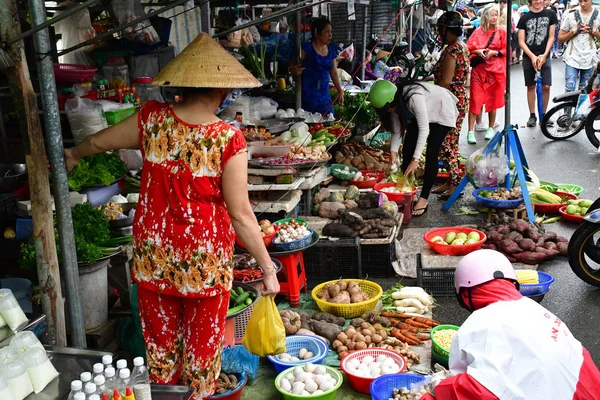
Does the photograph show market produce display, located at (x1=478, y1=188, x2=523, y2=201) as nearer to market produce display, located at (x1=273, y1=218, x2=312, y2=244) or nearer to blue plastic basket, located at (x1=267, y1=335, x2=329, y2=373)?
market produce display, located at (x1=273, y1=218, x2=312, y2=244)

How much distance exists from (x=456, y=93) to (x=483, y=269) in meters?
6.00

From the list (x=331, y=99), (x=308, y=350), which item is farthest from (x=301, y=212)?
(x=331, y=99)

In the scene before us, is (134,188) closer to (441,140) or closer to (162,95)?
(162,95)

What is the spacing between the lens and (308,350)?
4.68m

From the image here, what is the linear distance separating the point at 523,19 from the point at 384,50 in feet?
14.7

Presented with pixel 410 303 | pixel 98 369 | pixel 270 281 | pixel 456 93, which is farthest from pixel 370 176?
pixel 98 369

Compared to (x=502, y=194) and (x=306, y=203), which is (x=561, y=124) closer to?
(x=502, y=194)

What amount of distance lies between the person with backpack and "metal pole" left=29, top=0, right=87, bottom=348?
36.8 feet

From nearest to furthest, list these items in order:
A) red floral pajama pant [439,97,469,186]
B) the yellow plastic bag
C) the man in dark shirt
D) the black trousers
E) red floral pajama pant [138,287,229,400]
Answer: red floral pajama pant [138,287,229,400], the yellow plastic bag, the black trousers, red floral pajama pant [439,97,469,186], the man in dark shirt

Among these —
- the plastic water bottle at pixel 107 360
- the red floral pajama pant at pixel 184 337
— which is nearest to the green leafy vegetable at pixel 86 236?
the red floral pajama pant at pixel 184 337

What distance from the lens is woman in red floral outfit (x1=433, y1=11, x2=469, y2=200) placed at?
802 cm

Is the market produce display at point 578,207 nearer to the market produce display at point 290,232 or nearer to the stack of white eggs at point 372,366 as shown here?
the market produce display at point 290,232

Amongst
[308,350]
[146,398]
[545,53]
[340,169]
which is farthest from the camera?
[545,53]

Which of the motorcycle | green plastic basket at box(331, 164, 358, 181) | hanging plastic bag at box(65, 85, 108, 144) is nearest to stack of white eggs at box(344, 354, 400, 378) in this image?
the motorcycle
